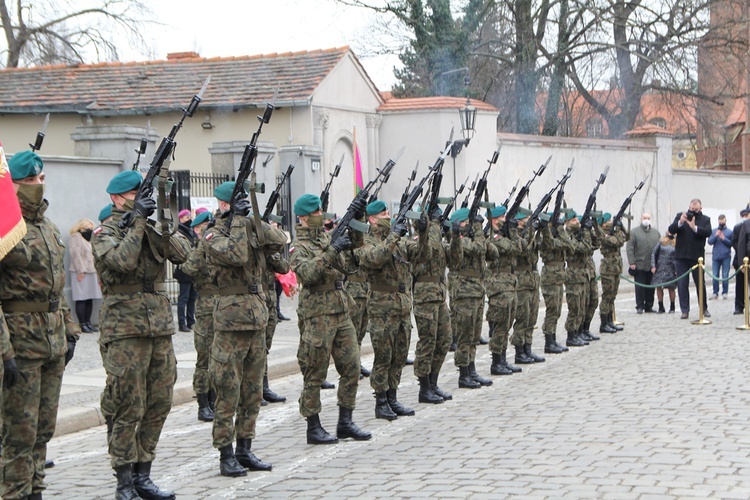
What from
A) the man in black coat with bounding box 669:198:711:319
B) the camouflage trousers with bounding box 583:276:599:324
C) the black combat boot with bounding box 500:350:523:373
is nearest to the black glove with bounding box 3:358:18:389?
the black combat boot with bounding box 500:350:523:373

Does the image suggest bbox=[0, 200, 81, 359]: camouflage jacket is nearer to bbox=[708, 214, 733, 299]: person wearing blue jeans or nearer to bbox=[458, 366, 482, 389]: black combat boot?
bbox=[458, 366, 482, 389]: black combat boot

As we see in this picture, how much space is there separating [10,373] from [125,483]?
1161 millimetres

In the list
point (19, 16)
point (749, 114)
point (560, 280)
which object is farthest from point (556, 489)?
point (749, 114)

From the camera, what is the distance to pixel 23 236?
5672mm

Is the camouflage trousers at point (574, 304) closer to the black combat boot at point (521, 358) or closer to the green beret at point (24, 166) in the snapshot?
the black combat boot at point (521, 358)

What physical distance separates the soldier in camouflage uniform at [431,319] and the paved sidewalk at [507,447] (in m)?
0.26

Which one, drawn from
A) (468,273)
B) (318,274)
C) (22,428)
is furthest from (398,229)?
(22,428)

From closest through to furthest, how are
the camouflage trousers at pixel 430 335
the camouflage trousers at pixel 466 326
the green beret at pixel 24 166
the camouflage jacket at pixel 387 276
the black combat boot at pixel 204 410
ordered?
the green beret at pixel 24 166
the camouflage jacket at pixel 387 276
the black combat boot at pixel 204 410
the camouflage trousers at pixel 430 335
the camouflage trousers at pixel 466 326

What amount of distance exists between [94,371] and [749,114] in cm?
5074

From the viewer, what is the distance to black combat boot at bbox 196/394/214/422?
9281 mm

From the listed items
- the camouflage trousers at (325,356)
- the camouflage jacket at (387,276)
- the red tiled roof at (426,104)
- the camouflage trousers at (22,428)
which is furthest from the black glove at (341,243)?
the red tiled roof at (426,104)

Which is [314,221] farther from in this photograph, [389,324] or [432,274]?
[432,274]

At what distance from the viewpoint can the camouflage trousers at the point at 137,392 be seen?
6375 millimetres

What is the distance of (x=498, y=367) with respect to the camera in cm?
1180
